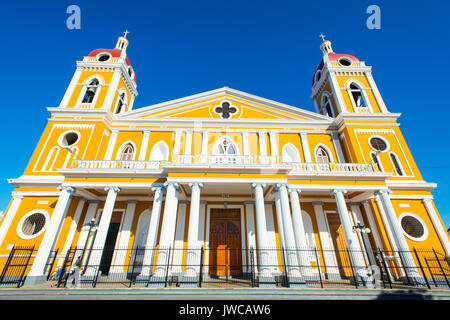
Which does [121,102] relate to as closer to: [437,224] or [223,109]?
[223,109]

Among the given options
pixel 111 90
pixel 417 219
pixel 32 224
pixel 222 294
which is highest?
pixel 111 90

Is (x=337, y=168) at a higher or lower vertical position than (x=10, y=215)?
higher

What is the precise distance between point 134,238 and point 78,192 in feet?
14.5

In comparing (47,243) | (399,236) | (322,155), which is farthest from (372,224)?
(47,243)

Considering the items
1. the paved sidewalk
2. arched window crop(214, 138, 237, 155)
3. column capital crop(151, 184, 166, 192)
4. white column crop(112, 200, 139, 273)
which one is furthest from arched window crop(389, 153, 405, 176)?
white column crop(112, 200, 139, 273)

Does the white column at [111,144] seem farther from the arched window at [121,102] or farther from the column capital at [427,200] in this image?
the column capital at [427,200]

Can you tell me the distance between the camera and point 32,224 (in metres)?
12.8

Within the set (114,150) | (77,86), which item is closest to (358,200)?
(114,150)

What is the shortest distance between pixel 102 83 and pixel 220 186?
46.9 feet

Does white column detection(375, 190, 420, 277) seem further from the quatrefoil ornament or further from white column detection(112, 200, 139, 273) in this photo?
white column detection(112, 200, 139, 273)

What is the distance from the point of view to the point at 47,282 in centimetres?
1044

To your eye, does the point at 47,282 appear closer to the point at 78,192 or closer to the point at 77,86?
the point at 78,192

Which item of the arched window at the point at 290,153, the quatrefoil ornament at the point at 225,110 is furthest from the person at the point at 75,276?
the arched window at the point at 290,153

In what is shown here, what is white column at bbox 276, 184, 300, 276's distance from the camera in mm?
9309
